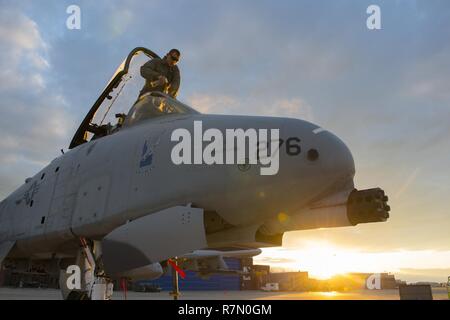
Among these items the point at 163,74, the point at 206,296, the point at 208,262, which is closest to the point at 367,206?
the point at 163,74

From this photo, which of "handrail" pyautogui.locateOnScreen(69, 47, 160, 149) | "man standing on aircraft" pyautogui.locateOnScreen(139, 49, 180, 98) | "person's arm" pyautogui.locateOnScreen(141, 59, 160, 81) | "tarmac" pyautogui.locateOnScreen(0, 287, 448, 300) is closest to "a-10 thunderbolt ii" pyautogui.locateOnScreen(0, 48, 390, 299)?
"man standing on aircraft" pyautogui.locateOnScreen(139, 49, 180, 98)

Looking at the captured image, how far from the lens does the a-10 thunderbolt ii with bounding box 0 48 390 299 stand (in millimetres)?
3941

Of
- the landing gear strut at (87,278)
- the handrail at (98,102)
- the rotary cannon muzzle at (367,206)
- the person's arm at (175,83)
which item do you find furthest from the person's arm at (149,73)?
the rotary cannon muzzle at (367,206)

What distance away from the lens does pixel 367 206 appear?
3.98m

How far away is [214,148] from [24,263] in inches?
247

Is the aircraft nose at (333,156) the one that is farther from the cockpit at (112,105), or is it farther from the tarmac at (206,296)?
the tarmac at (206,296)

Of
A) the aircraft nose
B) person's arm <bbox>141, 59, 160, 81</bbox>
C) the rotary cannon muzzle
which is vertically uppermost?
person's arm <bbox>141, 59, 160, 81</bbox>

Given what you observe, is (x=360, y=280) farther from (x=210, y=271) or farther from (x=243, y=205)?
(x=243, y=205)

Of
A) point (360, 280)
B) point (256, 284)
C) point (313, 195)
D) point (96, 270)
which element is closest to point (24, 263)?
point (96, 270)

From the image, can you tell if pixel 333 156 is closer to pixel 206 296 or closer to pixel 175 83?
pixel 175 83

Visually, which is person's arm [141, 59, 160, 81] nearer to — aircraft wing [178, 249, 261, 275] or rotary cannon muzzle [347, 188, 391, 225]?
rotary cannon muzzle [347, 188, 391, 225]

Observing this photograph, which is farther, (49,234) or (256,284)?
(256,284)

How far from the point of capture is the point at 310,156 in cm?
387

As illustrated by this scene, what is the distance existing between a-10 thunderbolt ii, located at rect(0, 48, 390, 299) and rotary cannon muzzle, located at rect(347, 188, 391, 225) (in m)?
0.01
